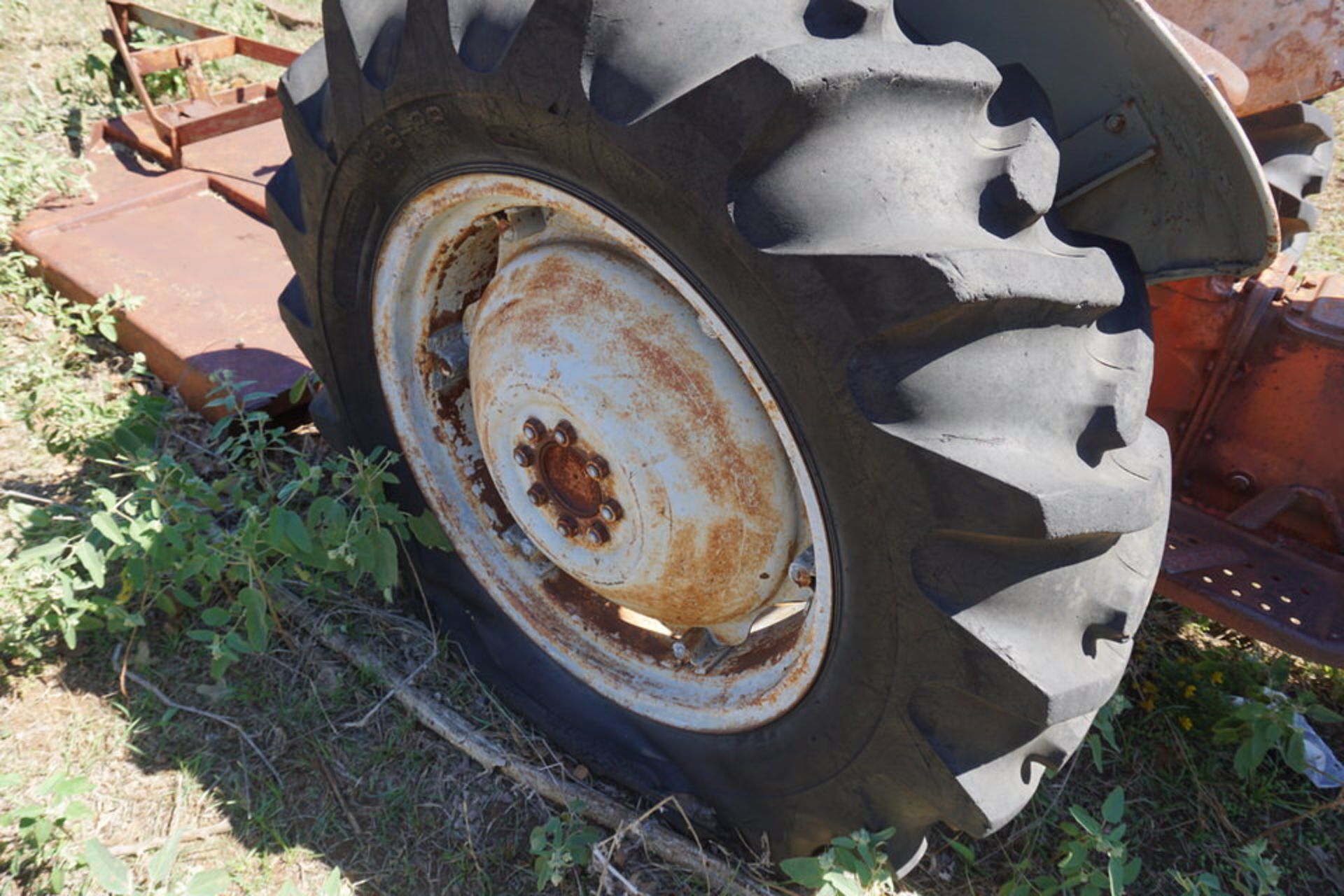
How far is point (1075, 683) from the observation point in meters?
1.39

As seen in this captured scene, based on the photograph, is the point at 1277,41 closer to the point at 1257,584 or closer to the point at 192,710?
the point at 1257,584

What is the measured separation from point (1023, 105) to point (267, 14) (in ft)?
16.2

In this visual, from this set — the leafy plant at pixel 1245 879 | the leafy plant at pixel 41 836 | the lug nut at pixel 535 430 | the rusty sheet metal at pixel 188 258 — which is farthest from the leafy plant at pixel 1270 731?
the rusty sheet metal at pixel 188 258

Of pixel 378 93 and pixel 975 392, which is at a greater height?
pixel 378 93

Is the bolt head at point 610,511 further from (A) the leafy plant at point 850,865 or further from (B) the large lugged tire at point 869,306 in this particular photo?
(A) the leafy plant at point 850,865

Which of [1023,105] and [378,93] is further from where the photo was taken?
[378,93]

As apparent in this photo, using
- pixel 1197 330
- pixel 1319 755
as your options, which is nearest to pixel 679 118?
pixel 1197 330

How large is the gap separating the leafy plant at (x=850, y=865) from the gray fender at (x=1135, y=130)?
99 centimetres

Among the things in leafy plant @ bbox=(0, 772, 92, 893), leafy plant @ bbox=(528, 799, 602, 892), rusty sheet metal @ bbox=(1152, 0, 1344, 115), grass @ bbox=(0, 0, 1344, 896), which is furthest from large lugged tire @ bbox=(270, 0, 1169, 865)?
leafy plant @ bbox=(0, 772, 92, 893)

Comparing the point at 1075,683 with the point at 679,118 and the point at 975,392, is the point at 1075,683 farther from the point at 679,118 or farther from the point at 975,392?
the point at 679,118

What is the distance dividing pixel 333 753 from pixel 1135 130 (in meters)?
1.84

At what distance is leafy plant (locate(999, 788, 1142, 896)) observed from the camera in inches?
68.3

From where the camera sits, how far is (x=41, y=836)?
1775mm

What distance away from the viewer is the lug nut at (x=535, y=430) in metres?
A: 1.78
